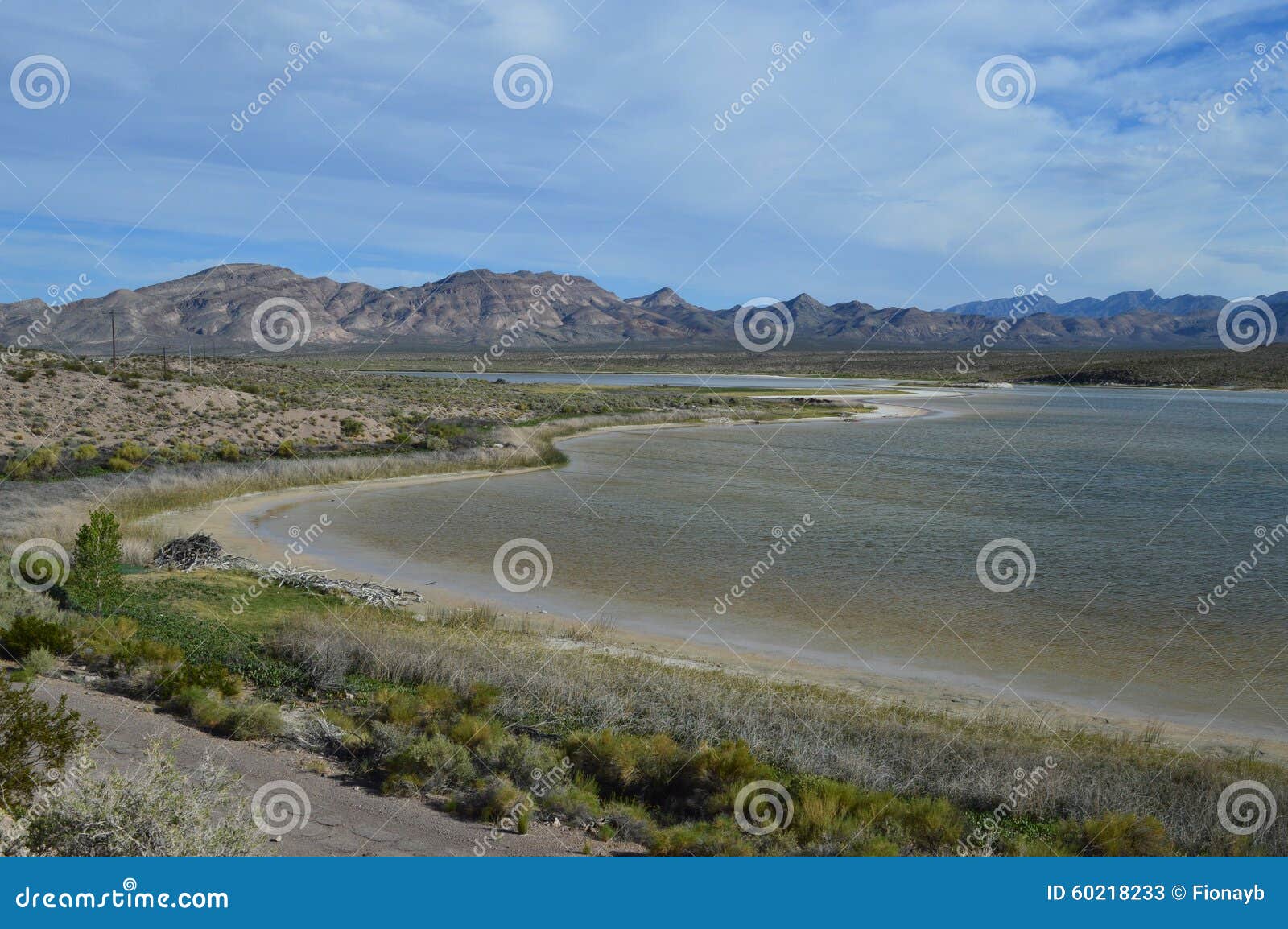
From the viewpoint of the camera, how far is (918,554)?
21625 millimetres

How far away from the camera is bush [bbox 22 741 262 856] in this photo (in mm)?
5445

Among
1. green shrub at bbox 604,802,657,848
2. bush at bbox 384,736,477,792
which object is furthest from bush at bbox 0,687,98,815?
green shrub at bbox 604,802,657,848

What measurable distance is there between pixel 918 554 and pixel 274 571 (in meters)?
14.3

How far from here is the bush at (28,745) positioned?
669 cm

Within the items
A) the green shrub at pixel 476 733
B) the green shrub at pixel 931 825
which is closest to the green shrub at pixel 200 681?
the green shrub at pixel 476 733

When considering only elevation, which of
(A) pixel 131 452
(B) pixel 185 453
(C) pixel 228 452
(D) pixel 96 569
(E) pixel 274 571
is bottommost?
(E) pixel 274 571

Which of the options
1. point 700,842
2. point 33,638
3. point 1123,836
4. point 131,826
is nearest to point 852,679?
point 1123,836

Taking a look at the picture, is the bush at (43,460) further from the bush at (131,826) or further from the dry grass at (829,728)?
the bush at (131,826)

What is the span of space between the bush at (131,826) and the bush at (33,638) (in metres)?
6.83

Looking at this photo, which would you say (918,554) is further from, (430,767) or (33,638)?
(33,638)

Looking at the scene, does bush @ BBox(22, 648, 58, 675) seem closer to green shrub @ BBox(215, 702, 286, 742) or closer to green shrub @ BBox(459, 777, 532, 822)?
green shrub @ BBox(215, 702, 286, 742)

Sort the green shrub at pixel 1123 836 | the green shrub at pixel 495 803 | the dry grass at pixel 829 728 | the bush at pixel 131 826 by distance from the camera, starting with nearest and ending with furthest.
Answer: the bush at pixel 131 826, the green shrub at pixel 1123 836, the green shrub at pixel 495 803, the dry grass at pixel 829 728

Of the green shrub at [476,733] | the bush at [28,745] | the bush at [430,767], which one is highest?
the bush at [28,745]

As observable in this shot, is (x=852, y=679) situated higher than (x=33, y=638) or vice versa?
(x=33, y=638)
